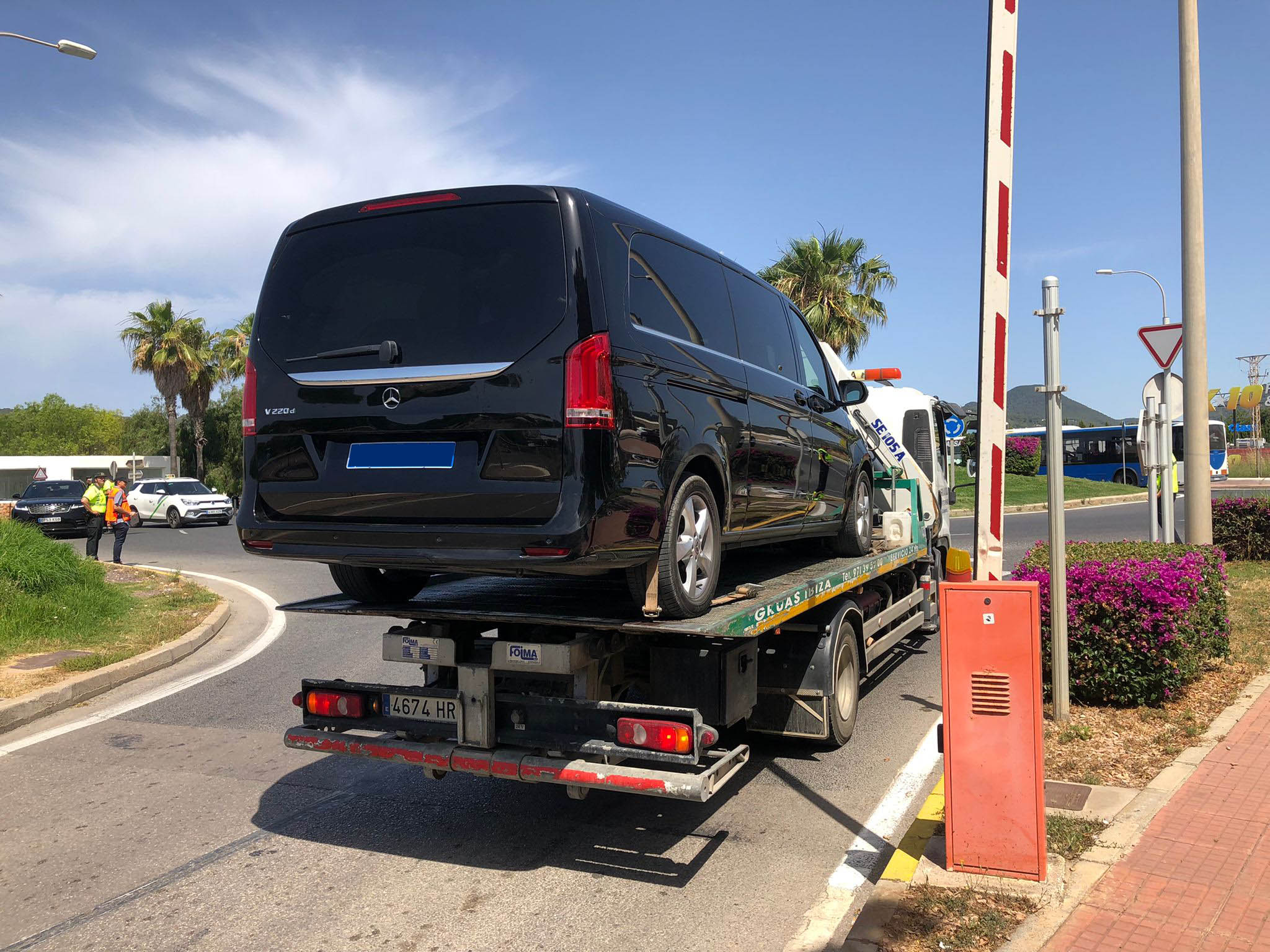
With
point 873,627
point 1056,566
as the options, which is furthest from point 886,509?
point 1056,566

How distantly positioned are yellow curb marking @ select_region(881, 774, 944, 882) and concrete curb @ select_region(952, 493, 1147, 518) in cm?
2427

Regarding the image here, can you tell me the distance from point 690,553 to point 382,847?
2.01 m

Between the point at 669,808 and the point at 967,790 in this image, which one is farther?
the point at 669,808

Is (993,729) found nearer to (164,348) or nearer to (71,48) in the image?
(71,48)

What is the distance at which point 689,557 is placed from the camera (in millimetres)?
4648

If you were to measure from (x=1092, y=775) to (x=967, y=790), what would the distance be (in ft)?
5.20

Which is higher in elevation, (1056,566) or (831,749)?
(1056,566)

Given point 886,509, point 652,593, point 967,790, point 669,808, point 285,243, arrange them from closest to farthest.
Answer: point 967,790 → point 652,593 → point 285,243 → point 669,808 → point 886,509

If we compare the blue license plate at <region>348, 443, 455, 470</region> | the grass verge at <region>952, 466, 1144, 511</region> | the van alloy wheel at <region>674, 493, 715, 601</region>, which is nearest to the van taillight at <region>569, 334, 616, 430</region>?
the blue license plate at <region>348, 443, 455, 470</region>

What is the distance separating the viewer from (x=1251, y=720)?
20.6ft

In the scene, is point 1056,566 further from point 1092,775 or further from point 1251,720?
point 1251,720

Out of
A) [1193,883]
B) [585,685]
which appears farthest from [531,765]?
[1193,883]

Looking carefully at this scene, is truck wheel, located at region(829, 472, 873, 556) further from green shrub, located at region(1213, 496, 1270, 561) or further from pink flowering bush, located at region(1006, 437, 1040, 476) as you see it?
pink flowering bush, located at region(1006, 437, 1040, 476)

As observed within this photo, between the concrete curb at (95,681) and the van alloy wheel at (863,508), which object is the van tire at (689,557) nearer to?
the van alloy wheel at (863,508)
